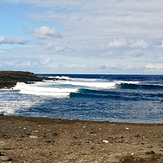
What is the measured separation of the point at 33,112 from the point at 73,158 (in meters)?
16.6

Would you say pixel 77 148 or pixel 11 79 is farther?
pixel 11 79

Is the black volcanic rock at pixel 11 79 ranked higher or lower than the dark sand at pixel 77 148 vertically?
higher

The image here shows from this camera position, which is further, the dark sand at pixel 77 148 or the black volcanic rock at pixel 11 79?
the black volcanic rock at pixel 11 79

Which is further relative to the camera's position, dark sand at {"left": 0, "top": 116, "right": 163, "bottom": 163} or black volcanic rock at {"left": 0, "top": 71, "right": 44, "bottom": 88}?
black volcanic rock at {"left": 0, "top": 71, "right": 44, "bottom": 88}

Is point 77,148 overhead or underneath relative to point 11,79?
underneath

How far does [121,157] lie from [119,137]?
13.8 ft

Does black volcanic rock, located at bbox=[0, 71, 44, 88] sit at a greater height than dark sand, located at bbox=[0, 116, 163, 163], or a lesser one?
greater

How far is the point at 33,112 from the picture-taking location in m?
25.7

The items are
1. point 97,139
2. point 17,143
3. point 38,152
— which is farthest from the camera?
point 97,139

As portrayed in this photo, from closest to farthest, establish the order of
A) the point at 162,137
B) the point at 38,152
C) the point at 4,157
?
the point at 4,157, the point at 38,152, the point at 162,137

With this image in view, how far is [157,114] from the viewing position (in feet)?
88.0

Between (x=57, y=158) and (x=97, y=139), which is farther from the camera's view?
(x=97, y=139)

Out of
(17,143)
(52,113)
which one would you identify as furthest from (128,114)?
(17,143)

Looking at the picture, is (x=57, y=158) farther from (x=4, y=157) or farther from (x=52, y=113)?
(x=52, y=113)
